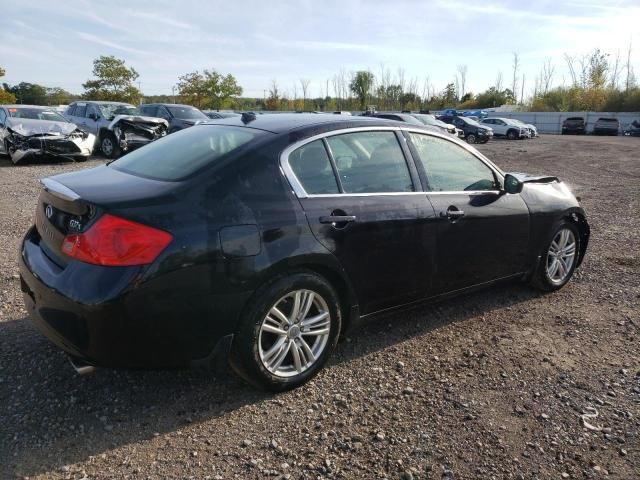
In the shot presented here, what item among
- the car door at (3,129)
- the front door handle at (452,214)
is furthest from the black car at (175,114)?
the front door handle at (452,214)

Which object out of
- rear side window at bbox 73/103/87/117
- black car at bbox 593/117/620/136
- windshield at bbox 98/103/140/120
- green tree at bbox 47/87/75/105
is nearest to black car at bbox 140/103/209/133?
windshield at bbox 98/103/140/120

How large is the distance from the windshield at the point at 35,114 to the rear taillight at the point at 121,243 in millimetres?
13249

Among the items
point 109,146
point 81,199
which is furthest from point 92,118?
point 81,199

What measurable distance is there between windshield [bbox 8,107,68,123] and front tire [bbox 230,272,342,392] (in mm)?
13452

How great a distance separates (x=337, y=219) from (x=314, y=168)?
354 millimetres

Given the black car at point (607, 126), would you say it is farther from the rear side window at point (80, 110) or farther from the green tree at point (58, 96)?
the green tree at point (58, 96)

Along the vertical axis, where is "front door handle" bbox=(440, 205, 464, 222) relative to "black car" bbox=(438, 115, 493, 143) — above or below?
below

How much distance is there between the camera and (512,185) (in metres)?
4.00

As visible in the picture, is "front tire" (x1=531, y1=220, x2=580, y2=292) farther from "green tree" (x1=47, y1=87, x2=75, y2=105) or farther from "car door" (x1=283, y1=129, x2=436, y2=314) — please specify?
"green tree" (x1=47, y1=87, x2=75, y2=105)

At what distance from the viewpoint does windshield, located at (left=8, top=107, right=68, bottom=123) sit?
527 inches

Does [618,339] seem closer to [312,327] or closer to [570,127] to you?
[312,327]

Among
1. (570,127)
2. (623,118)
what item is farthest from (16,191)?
(623,118)

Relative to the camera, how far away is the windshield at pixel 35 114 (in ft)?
43.9

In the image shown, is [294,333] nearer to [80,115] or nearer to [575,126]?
[80,115]
